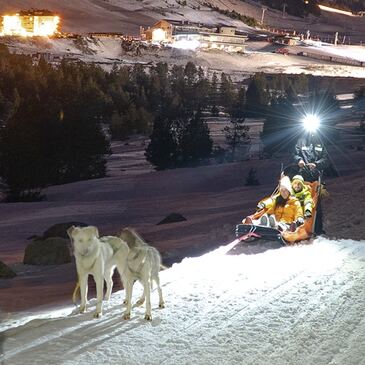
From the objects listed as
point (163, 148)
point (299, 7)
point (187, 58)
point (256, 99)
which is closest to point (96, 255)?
point (163, 148)

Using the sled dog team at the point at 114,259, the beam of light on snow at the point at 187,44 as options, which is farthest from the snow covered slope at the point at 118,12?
the sled dog team at the point at 114,259

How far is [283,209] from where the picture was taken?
13148mm

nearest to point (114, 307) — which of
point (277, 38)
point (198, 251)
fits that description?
point (198, 251)

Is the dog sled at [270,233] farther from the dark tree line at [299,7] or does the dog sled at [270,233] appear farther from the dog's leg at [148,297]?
the dark tree line at [299,7]

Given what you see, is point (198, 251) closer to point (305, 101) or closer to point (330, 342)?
point (330, 342)

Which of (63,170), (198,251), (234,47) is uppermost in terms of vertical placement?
(234,47)

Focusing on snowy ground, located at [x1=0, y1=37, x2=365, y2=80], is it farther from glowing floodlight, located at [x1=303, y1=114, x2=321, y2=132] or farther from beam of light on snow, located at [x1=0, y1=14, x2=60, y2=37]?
glowing floodlight, located at [x1=303, y1=114, x2=321, y2=132]

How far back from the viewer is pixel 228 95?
6831cm

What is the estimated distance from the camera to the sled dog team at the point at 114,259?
22.6 feet

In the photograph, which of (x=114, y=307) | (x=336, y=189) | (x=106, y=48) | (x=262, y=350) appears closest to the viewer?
(x=262, y=350)

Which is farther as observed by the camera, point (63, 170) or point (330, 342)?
point (63, 170)

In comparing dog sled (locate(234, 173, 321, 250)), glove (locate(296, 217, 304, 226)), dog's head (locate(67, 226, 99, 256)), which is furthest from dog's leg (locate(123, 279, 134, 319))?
glove (locate(296, 217, 304, 226))

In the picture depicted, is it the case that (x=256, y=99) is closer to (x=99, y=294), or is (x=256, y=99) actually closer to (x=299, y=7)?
(x=99, y=294)

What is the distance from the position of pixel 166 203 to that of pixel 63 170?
16.8 m
